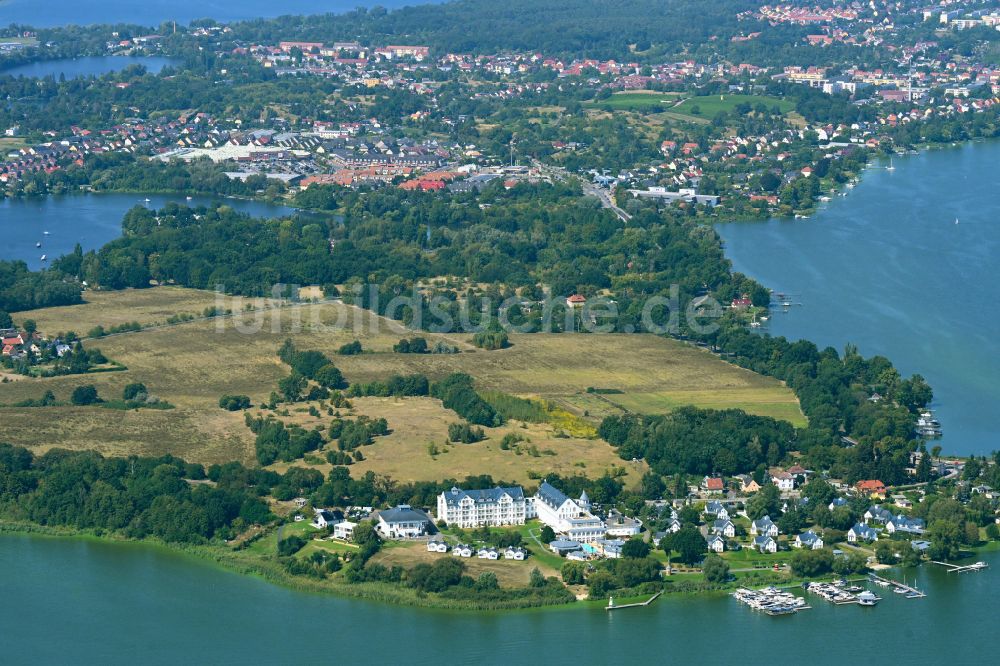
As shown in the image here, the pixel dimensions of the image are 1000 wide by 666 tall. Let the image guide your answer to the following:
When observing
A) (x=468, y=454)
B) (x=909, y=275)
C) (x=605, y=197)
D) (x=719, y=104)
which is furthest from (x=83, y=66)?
(x=468, y=454)

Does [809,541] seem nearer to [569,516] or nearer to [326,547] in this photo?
[569,516]

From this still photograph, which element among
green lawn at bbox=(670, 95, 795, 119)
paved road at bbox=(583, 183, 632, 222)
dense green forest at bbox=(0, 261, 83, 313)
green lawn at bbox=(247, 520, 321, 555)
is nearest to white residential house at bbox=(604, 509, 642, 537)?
green lawn at bbox=(247, 520, 321, 555)

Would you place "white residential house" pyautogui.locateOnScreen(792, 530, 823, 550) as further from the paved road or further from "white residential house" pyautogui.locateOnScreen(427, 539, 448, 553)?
the paved road

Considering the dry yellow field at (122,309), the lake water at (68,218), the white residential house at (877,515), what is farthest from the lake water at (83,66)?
the white residential house at (877,515)

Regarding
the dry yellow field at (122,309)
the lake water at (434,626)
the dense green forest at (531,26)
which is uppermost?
the dense green forest at (531,26)

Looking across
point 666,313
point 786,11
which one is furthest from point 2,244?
point 786,11

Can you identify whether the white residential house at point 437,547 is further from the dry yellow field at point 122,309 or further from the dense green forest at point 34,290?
the dense green forest at point 34,290
